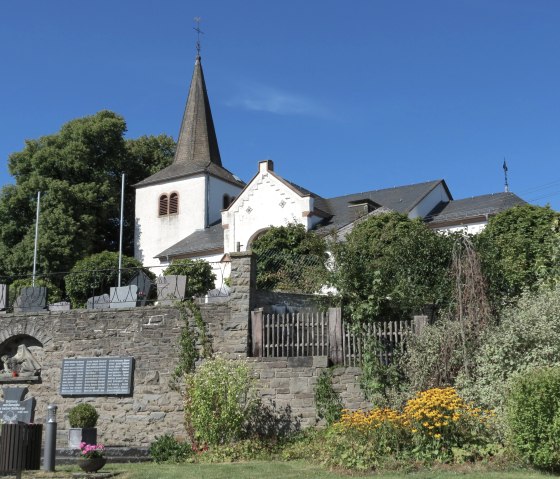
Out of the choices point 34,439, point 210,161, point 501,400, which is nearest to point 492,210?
point 210,161

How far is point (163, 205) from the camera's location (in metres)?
46.5

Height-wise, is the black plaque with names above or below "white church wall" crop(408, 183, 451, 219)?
below

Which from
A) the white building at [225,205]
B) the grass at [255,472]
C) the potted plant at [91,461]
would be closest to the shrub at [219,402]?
the grass at [255,472]

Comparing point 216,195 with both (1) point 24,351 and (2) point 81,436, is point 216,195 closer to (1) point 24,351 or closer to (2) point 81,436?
(1) point 24,351

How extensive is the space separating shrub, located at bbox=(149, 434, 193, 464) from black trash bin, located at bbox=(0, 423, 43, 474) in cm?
375

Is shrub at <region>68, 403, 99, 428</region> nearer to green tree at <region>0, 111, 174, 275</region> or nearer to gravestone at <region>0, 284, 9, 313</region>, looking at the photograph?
gravestone at <region>0, 284, 9, 313</region>

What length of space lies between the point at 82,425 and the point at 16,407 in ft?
8.06

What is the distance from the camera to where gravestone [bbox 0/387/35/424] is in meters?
16.6

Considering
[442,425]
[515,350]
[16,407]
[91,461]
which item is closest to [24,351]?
[16,407]

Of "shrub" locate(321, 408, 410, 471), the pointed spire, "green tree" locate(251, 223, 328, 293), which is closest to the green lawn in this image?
"shrub" locate(321, 408, 410, 471)

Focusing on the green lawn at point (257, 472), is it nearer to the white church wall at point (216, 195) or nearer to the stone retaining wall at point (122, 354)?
the stone retaining wall at point (122, 354)

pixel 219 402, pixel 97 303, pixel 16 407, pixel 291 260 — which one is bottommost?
pixel 16 407

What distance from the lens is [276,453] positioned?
1315 cm

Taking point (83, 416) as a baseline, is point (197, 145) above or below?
above
